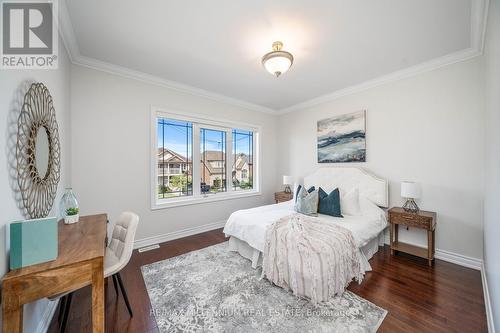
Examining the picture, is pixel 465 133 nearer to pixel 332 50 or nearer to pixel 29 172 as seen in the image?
pixel 332 50

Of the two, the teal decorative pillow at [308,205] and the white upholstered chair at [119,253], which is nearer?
the white upholstered chair at [119,253]

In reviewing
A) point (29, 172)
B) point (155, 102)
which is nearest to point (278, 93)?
point (155, 102)

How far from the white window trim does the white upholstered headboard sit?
1.31 metres

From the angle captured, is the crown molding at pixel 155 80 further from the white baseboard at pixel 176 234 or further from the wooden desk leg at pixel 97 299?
the wooden desk leg at pixel 97 299

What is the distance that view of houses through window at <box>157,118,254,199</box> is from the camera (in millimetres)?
3619

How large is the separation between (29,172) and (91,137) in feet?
5.26

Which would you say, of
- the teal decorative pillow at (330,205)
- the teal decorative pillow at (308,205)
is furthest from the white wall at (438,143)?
the teal decorative pillow at (308,205)

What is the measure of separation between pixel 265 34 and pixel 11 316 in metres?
2.86

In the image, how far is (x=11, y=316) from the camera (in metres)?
0.98

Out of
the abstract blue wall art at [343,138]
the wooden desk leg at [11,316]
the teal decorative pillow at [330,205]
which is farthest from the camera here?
the abstract blue wall art at [343,138]

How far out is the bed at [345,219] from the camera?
2.48 meters

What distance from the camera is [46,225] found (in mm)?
1148

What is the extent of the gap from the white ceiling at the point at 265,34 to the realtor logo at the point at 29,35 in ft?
0.81

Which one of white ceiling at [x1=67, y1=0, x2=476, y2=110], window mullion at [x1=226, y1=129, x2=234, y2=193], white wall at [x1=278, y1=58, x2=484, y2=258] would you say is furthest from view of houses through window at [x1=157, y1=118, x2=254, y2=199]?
white wall at [x1=278, y1=58, x2=484, y2=258]
